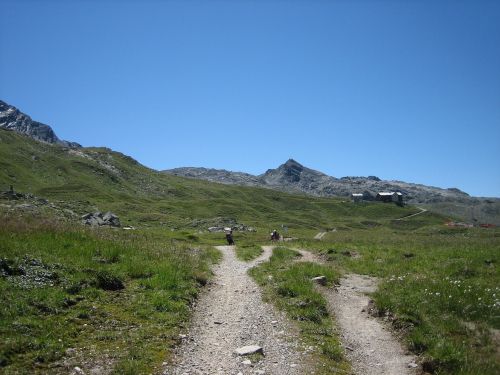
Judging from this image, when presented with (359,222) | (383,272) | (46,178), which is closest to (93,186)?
(46,178)

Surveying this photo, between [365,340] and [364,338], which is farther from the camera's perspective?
[364,338]

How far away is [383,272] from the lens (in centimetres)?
2539

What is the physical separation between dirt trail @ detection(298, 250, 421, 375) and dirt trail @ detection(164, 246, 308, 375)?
1.88m

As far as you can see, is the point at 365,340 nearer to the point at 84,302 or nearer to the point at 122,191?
the point at 84,302

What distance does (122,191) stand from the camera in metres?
138

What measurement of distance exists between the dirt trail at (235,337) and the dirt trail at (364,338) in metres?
1.88

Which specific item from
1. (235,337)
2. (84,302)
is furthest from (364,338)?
(84,302)

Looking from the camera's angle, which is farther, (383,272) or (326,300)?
(383,272)

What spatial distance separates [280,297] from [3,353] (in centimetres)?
1122

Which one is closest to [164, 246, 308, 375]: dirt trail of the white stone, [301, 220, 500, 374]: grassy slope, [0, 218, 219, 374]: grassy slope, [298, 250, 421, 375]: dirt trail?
the white stone

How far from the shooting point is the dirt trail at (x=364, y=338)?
12102mm

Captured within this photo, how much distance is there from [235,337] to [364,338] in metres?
4.52

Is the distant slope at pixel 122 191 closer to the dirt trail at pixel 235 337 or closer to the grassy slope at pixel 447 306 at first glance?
the grassy slope at pixel 447 306

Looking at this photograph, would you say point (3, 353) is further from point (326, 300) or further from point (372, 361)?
point (326, 300)
